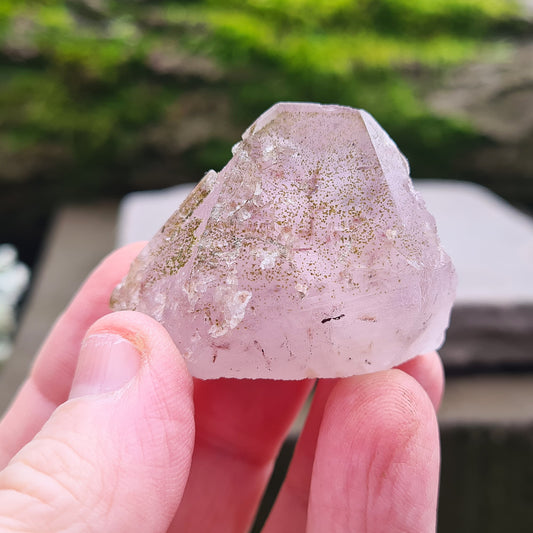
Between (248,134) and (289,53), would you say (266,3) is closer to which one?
(289,53)

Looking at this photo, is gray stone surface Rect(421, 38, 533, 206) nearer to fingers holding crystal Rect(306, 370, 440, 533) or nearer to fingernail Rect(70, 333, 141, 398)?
fingers holding crystal Rect(306, 370, 440, 533)

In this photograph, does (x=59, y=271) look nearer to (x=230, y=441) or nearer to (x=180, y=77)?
(x=180, y=77)

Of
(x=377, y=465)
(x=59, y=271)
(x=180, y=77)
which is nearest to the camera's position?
(x=377, y=465)

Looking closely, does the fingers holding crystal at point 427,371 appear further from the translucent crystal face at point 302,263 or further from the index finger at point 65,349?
the index finger at point 65,349

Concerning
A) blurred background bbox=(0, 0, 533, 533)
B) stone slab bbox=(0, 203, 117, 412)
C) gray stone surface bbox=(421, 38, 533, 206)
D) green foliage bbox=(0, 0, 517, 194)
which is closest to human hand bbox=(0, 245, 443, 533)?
stone slab bbox=(0, 203, 117, 412)

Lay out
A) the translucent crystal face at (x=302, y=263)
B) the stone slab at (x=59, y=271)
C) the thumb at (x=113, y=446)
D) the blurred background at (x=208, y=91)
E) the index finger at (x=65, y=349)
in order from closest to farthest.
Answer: the thumb at (x=113, y=446), the translucent crystal face at (x=302, y=263), the index finger at (x=65, y=349), the stone slab at (x=59, y=271), the blurred background at (x=208, y=91)

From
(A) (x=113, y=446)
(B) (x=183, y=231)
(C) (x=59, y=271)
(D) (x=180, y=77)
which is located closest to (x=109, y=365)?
(A) (x=113, y=446)

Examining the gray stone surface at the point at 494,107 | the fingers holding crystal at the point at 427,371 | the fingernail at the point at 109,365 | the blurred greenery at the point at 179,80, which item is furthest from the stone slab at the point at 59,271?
the gray stone surface at the point at 494,107
